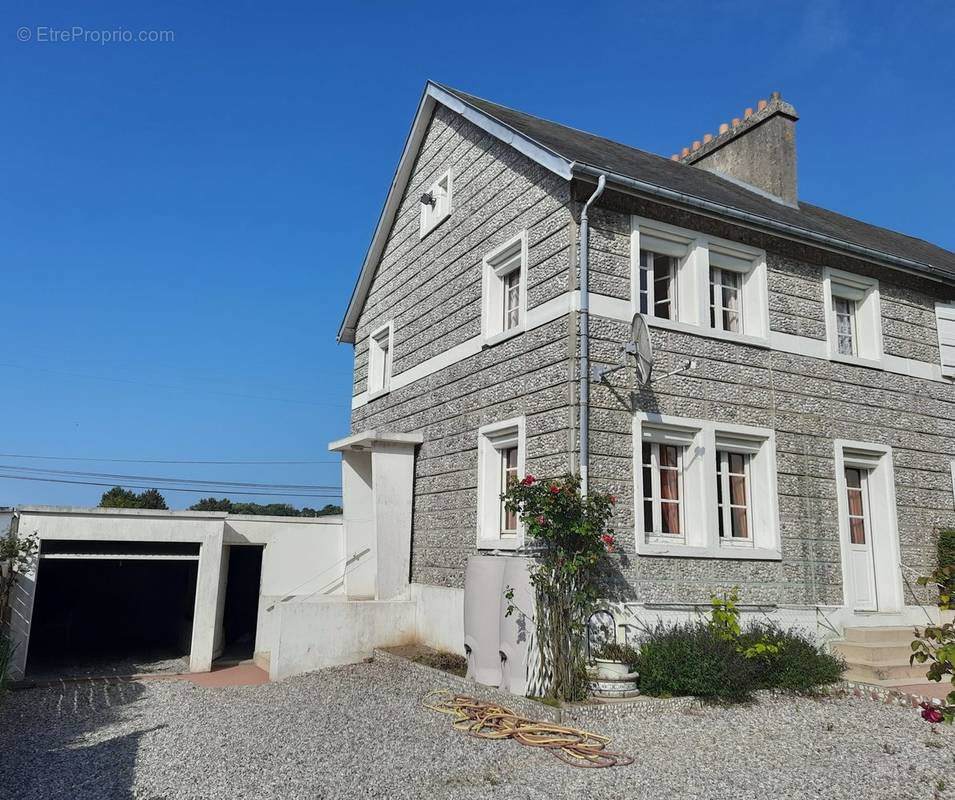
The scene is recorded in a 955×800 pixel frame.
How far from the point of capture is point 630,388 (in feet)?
27.0

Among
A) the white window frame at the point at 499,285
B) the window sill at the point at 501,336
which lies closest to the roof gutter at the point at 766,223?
the white window frame at the point at 499,285

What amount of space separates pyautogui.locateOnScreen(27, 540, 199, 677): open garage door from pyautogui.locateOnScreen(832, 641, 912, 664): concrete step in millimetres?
9724

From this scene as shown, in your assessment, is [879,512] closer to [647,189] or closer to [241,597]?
[647,189]

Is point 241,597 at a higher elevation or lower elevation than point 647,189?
lower

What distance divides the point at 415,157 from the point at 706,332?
6761mm

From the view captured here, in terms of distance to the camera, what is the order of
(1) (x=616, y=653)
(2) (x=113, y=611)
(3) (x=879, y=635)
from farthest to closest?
1. (2) (x=113, y=611)
2. (3) (x=879, y=635)
3. (1) (x=616, y=653)

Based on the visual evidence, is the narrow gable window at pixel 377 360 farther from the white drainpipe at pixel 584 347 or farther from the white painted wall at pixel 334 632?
the white drainpipe at pixel 584 347

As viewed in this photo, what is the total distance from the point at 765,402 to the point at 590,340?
102 inches

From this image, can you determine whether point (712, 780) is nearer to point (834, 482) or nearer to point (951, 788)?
point (951, 788)

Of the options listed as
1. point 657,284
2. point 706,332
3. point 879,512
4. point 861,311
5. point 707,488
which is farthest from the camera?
point 861,311

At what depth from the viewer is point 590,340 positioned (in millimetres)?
8203

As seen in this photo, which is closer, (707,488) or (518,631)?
(518,631)

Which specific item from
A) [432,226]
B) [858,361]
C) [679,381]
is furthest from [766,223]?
[432,226]

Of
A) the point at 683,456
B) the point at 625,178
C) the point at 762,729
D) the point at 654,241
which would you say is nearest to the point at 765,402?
the point at 683,456
